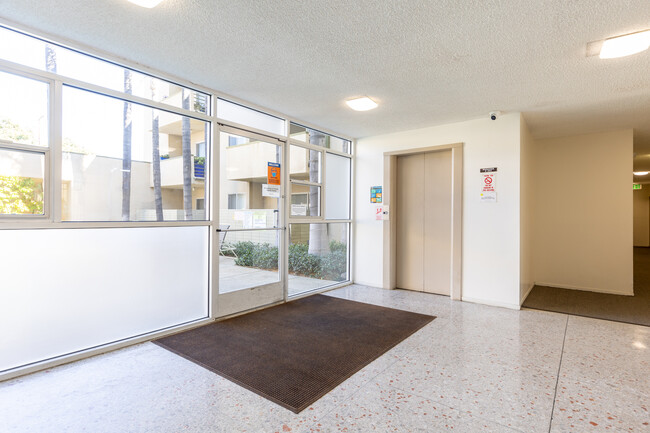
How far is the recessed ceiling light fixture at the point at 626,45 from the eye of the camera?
2.45 metres

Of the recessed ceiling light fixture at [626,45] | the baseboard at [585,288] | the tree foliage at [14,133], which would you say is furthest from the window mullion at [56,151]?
the baseboard at [585,288]

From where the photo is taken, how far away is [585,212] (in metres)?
5.47

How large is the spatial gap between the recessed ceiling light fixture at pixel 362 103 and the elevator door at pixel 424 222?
5.42ft

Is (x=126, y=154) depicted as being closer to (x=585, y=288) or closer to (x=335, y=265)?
(x=335, y=265)

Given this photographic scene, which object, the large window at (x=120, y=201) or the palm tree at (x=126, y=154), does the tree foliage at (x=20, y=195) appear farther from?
the palm tree at (x=126, y=154)

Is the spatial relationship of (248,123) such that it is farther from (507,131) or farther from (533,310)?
(533,310)

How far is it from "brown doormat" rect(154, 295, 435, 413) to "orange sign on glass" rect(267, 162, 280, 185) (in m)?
1.66

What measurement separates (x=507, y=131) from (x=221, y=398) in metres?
4.40

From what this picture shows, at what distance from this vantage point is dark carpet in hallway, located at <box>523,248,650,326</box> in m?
4.00

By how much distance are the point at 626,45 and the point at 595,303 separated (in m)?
3.52

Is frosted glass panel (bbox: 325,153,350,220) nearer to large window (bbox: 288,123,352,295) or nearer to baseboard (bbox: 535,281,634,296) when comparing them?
large window (bbox: 288,123,352,295)

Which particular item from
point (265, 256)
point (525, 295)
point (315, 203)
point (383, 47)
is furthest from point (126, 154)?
point (525, 295)

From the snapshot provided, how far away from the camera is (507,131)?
4328 mm

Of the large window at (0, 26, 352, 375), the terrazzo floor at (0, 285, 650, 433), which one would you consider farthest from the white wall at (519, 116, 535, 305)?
the large window at (0, 26, 352, 375)
